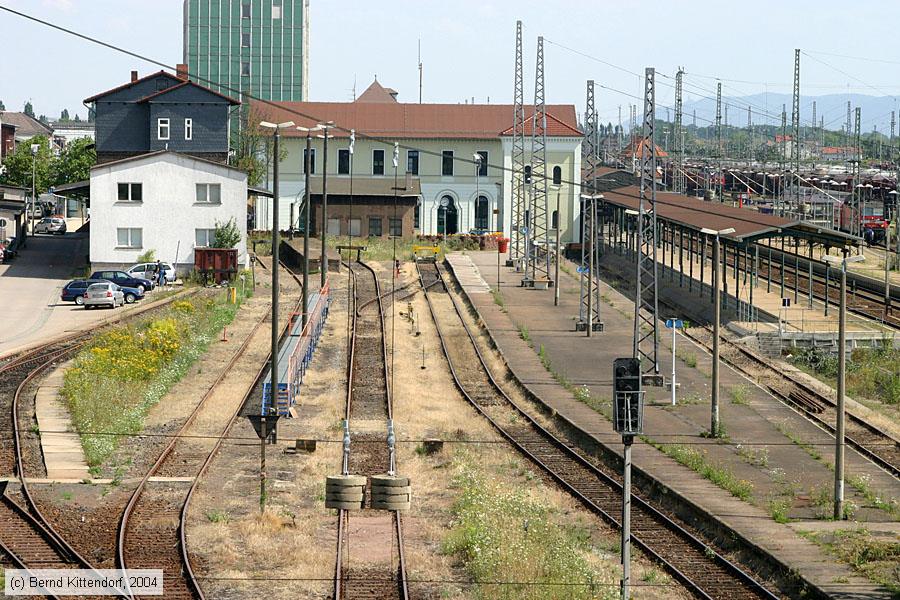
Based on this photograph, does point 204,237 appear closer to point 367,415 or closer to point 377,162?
point 377,162

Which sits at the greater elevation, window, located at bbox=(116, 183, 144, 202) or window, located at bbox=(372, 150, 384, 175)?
window, located at bbox=(372, 150, 384, 175)

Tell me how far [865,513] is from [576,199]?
58.4 metres

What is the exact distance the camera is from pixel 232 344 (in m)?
39.7

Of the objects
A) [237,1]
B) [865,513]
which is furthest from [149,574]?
[237,1]

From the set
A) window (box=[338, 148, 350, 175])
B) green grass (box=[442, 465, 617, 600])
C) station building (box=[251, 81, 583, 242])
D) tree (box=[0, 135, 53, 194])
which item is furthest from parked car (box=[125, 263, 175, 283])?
tree (box=[0, 135, 53, 194])

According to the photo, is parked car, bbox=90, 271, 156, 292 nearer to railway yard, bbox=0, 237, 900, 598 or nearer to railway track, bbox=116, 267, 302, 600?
railway yard, bbox=0, 237, 900, 598

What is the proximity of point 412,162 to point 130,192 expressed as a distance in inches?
1146

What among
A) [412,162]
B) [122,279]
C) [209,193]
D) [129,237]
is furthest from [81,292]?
[412,162]

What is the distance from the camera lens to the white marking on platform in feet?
177

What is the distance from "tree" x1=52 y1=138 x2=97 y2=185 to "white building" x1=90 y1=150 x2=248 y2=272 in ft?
100.0

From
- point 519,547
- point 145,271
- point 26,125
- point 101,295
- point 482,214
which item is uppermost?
point 26,125

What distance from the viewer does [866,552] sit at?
18656 millimetres

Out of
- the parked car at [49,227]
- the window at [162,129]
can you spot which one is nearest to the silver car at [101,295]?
the window at [162,129]

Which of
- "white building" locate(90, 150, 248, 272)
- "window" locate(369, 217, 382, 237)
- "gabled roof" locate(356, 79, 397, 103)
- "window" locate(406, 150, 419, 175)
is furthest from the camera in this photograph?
"gabled roof" locate(356, 79, 397, 103)
